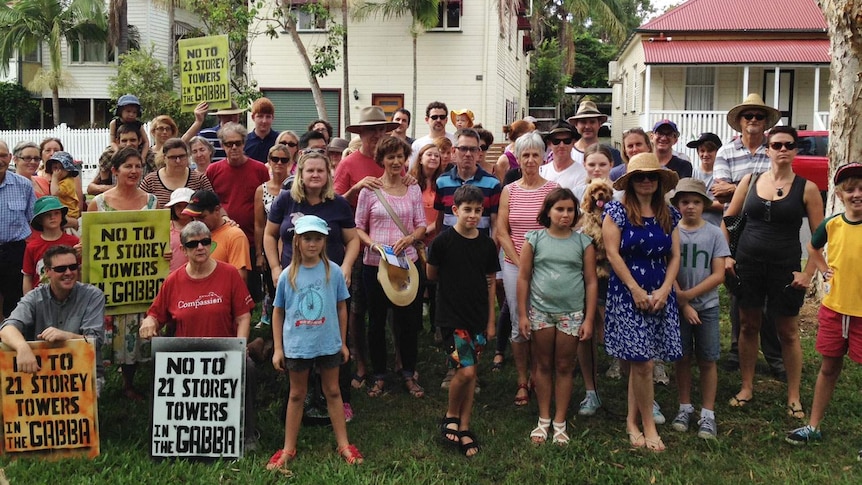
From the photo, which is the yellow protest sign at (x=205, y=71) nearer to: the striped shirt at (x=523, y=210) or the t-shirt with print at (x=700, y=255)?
the striped shirt at (x=523, y=210)

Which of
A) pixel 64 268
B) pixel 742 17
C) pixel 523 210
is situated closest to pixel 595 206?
pixel 523 210

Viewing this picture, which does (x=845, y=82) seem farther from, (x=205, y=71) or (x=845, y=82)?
(x=205, y=71)

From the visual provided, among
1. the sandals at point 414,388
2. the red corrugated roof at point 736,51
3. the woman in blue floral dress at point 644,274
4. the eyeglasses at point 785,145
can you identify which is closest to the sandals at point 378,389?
the sandals at point 414,388

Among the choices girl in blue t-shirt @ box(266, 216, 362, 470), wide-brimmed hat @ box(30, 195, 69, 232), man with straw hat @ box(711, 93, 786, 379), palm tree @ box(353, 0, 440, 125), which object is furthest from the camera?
palm tree @ box(353, 0, 440, 125)

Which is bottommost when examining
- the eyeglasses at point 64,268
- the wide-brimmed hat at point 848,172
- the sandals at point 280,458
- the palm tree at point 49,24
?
the sandals at point 280,458

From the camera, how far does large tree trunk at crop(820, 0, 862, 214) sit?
24.1ft

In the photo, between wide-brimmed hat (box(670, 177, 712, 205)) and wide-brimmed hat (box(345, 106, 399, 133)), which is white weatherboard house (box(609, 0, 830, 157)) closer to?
wide-brimmed hat (box(345, 106, 399, 133))

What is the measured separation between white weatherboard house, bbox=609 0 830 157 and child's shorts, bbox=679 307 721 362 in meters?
17.2

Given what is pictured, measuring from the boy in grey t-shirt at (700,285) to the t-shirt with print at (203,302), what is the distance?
2.98 meters

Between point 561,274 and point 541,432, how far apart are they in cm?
107

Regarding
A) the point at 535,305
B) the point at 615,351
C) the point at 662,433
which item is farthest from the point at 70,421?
the point at 662,433

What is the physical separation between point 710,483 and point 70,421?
3.94 meters

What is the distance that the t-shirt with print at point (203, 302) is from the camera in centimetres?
503

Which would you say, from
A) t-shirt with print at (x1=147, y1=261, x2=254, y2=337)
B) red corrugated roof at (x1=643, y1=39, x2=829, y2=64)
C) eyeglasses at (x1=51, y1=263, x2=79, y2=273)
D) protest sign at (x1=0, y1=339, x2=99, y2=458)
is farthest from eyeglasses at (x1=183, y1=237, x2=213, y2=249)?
red corrugated roof at (x1=643, y1=39, x2=829, y2=64)
